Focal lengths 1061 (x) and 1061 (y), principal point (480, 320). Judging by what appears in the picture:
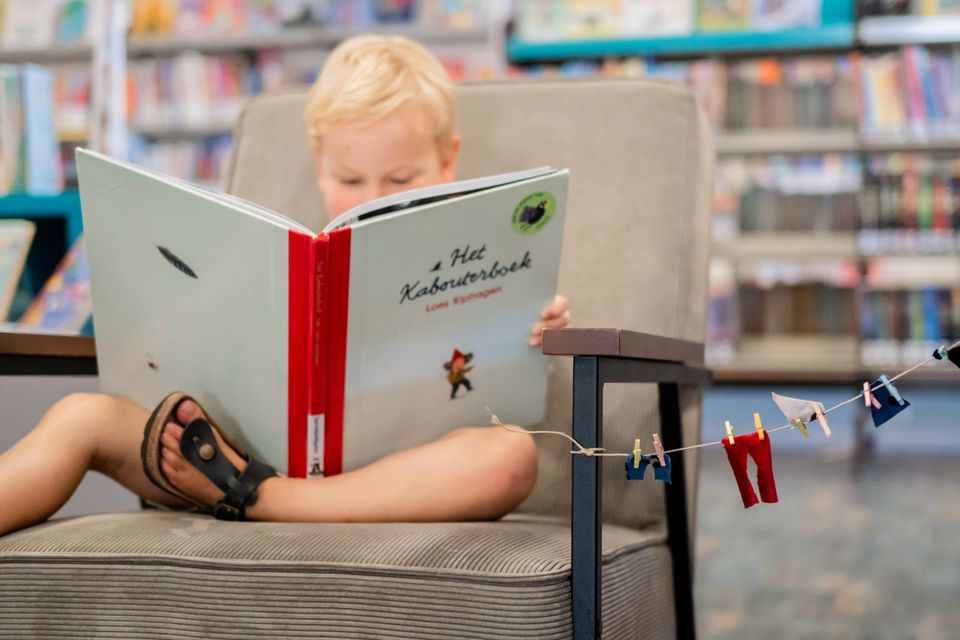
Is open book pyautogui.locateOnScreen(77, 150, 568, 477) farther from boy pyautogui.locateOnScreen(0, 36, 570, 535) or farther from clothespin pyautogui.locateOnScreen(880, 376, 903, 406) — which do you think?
Result: clothespin pyautogui.locateOnScreen(880, 376, 903, 406)

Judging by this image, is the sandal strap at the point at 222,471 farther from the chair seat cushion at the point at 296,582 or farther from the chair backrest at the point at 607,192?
the chair backrest at the point at 607,192

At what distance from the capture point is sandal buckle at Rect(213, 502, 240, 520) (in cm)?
100

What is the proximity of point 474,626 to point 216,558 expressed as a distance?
22cm

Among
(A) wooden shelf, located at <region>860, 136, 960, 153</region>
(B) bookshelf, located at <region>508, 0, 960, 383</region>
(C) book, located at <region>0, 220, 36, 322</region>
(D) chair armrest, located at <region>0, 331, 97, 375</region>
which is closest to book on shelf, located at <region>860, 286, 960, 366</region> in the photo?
(B) bookshelf, located at <region>508, 0, 960, 383</region>

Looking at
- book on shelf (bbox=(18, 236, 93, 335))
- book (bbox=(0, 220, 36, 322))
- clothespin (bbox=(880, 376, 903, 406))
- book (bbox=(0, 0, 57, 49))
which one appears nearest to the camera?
clothespin (bbox=(880, 376, 903, 406))

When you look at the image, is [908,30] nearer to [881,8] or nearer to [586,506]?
[881,8]

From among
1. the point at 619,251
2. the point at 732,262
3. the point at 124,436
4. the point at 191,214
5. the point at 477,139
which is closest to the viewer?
the point at 191,214

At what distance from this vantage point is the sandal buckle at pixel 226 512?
100 cm

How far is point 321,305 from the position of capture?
0.96 metres

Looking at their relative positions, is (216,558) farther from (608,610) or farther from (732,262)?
(732,262)

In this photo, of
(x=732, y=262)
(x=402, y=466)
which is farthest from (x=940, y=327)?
(x=402, y=466)

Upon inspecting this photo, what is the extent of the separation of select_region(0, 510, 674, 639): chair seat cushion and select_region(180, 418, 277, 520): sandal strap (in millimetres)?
50

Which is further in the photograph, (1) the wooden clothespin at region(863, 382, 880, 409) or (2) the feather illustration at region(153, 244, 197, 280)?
(2) the feather illustration at region(153, 244, 197, 280)

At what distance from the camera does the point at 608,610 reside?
0.89 metres
